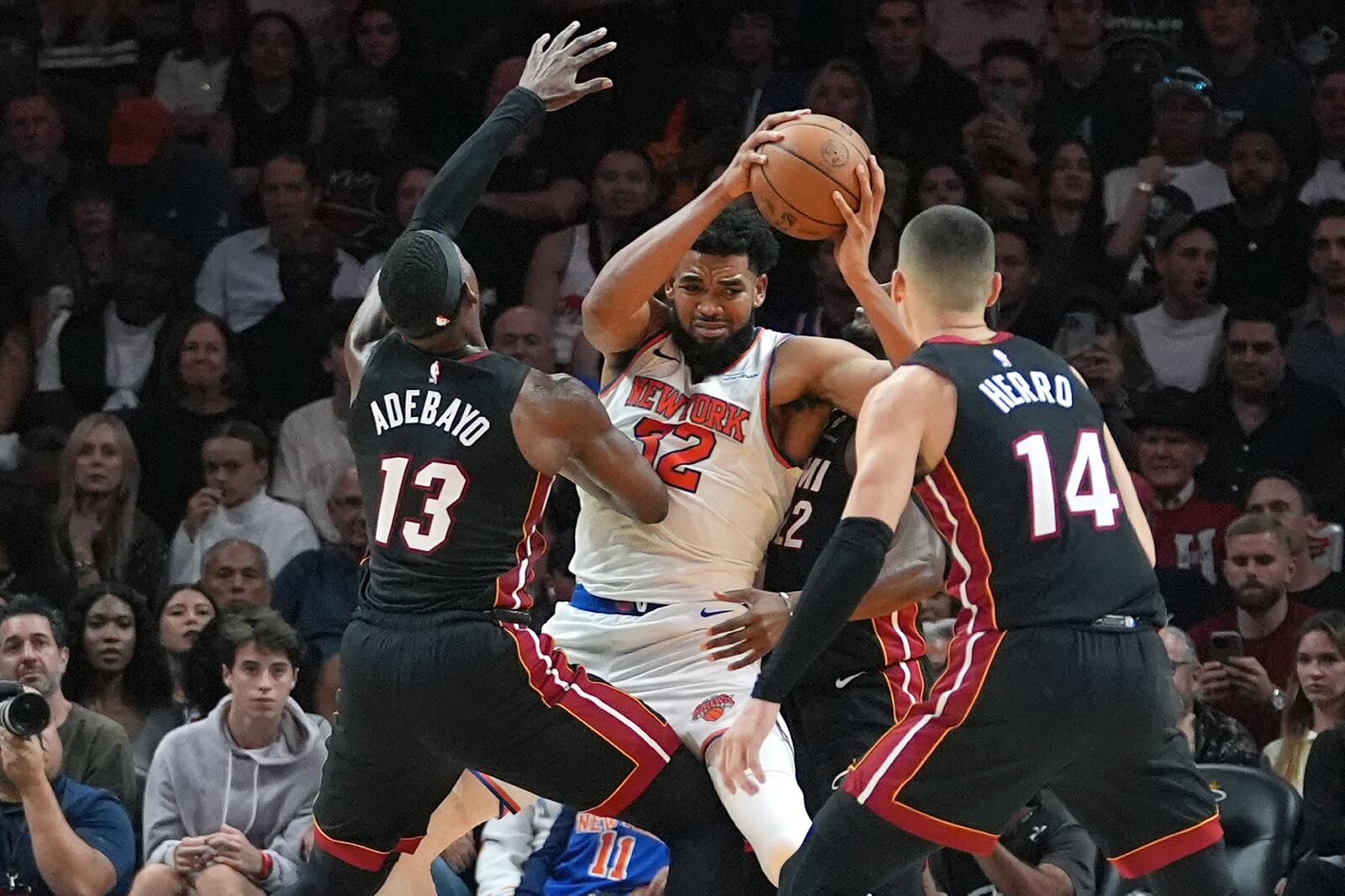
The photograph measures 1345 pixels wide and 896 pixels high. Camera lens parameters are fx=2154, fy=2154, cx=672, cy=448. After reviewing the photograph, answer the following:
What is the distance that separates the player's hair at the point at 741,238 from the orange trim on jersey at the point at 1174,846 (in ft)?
6.92

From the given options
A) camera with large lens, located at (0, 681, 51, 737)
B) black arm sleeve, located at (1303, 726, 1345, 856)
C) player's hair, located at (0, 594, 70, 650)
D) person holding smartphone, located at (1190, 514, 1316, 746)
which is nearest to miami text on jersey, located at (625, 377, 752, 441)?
camera with large lens, located at (0, 681, 51, 737)

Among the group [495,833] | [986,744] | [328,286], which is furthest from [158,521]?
[986,744]

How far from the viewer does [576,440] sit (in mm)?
5773

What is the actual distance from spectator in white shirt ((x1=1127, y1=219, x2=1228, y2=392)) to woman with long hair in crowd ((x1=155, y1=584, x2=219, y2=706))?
4.60m

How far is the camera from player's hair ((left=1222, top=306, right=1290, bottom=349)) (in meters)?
10.1

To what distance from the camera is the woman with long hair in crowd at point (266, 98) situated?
38.4 feet

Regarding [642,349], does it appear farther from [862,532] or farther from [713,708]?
[862,532]

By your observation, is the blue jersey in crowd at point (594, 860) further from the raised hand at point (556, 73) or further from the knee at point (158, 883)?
the raised hand at point (556, 73)

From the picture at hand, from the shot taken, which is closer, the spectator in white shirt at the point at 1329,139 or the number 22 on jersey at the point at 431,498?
the number 22 on jersey at the point at 431,498

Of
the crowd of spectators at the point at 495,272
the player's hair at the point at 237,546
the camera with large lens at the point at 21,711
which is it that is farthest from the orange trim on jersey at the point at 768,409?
the player's hair at the point at 237,546

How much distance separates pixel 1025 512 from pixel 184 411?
20.3 feet

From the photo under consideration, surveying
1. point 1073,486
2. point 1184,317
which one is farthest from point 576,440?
point 1184,317

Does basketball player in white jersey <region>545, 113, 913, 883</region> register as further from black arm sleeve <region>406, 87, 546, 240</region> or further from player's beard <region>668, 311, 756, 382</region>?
black arm sleeve <region>406, 87, 546, 240</region>

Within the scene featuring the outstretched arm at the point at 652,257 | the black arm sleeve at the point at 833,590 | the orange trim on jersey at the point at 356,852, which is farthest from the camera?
the outstretched arm at the point at 652,257
